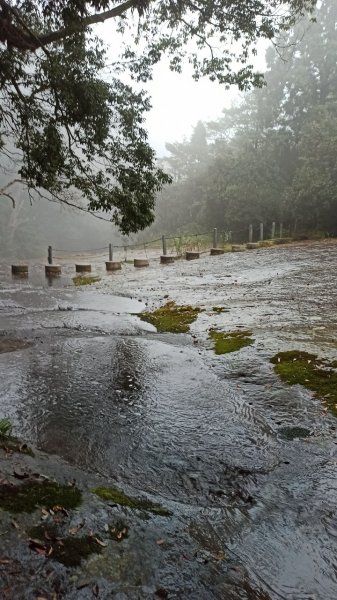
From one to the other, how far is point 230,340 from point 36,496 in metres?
5.51

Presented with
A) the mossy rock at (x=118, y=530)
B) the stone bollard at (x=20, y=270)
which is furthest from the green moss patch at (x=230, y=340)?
the stone bollard at (x=20, y=270)

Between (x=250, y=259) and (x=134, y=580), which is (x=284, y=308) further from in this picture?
(x=250, y=259)

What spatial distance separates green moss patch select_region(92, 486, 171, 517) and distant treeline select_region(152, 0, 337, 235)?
97.2 ft

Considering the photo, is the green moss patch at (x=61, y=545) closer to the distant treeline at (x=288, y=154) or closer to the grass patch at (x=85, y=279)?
the grass patch at (x=85, y=279)

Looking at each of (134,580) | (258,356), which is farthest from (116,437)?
(258,356)

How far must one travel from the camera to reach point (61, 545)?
2664mm

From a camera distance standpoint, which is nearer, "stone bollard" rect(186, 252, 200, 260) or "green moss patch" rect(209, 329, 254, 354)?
"green moss patch" rect(209, 329, 254, 354)

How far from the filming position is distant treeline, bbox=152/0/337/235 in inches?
1200

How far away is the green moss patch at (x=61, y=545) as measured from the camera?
2555 mm

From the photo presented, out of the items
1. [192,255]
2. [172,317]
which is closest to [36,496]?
[172,317]

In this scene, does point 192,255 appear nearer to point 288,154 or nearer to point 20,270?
point 20,270

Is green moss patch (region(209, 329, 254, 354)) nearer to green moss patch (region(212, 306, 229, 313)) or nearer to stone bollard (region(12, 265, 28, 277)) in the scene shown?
green moss patch (region(212, 306, 229, 313))

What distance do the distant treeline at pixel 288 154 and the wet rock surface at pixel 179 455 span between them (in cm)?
2363

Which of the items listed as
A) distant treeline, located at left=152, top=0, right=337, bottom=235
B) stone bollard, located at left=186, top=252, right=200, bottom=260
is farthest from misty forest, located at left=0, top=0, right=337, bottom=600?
distant treeline, located at left=152, top=0, right=337, bottom=235
